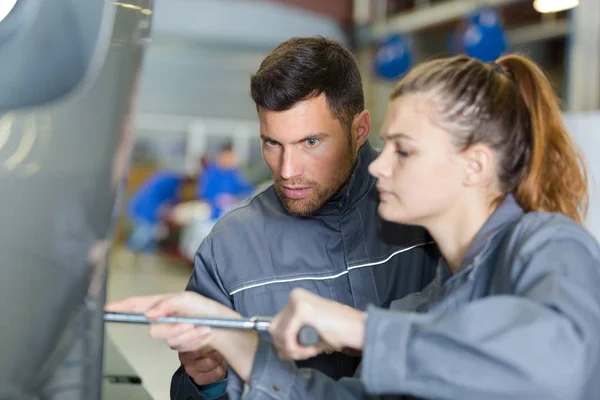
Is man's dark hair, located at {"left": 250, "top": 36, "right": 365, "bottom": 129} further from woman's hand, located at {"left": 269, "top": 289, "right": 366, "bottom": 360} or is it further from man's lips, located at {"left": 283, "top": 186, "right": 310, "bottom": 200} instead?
woman's hand, located at {"left": 269, "top": 289, "right": 366, "bottom": 360}

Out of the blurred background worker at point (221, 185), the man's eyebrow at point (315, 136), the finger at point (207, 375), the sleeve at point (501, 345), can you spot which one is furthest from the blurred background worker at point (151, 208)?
the sleeve at point (501, 345)

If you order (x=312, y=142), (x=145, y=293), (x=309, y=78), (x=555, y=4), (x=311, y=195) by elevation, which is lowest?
(x=145, y=293)

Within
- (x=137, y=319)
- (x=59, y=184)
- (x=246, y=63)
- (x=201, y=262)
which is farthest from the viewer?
(x=246, y=63)

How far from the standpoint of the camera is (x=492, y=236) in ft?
3.49

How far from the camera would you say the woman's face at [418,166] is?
1.06m

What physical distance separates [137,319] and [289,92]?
748 millimetres

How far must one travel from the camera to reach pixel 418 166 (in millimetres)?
1064

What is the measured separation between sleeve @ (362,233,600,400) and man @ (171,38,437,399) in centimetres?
63

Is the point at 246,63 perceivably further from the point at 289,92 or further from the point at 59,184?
the point at 59,184

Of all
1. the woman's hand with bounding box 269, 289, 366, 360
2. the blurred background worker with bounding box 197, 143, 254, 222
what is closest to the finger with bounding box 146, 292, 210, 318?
Answer: the woman's hand with bounding box 269, 289, 366, 360

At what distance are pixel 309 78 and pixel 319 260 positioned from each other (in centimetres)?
41

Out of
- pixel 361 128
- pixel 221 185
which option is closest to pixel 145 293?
pixel 221 185

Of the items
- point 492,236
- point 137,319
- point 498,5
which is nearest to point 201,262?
point 137,319

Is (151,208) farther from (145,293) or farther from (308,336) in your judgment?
(308,336)
